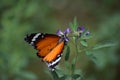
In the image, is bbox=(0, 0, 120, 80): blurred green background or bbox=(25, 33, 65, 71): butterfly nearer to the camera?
bbox=(25, 33, 65, 71): butterfly

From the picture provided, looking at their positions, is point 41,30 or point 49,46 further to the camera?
point 41,30

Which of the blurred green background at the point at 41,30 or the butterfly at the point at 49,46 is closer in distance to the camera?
the butterfly at the point at 49,46

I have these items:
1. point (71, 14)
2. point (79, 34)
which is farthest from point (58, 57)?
point (71, 14)

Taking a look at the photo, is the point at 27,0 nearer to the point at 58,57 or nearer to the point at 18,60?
the point at 18,60
